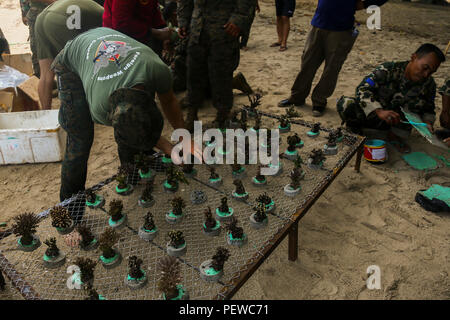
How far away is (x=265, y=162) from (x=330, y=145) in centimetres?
66

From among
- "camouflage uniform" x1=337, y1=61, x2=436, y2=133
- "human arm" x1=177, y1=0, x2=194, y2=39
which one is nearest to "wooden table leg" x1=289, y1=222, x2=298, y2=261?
"camouflage uniform" x1=337, y1=61, x2=436, y2=133

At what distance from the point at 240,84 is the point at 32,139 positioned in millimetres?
2796

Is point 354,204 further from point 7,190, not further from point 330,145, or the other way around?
point 7,190

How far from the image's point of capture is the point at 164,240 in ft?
8.63

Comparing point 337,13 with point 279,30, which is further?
point 279,30

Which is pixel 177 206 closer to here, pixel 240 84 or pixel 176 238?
pixel 176 238

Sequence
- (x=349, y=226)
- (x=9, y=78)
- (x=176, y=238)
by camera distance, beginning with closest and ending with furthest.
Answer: (x=176, y=238), (x=349, y=226), (x=9, y=78)

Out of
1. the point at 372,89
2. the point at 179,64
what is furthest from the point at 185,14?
the point at 372,89

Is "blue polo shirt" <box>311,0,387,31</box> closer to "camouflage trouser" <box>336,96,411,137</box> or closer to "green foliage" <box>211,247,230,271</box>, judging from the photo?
"camouflage trouser" <box>336,96,411,137</box>

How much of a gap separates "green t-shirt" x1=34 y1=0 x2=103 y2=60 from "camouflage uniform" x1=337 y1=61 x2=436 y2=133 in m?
2.84

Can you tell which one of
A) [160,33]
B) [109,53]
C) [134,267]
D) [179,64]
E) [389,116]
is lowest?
[134,267]

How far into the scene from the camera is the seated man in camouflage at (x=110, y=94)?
1.98m

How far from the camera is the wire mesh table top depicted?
221 centimetres

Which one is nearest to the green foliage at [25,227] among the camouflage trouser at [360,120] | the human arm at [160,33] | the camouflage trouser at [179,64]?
the human arm at [160,33]
